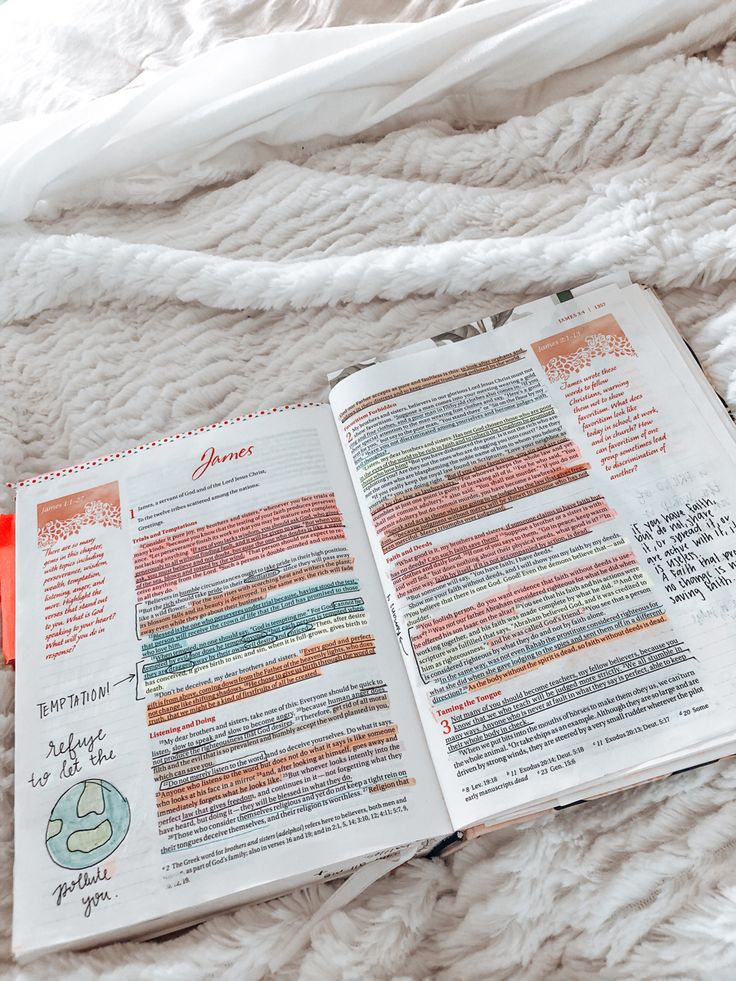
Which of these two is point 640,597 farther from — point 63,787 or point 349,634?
point 63,787

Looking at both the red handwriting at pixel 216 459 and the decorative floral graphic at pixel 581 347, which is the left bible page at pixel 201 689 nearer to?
the red handwriting at pixel 216 459

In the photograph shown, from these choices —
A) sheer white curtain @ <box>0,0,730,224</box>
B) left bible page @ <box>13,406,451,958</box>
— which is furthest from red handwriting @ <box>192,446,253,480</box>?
sheer white curtain @ <box>0,0,730,224</box>

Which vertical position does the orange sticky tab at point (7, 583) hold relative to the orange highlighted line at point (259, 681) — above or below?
above

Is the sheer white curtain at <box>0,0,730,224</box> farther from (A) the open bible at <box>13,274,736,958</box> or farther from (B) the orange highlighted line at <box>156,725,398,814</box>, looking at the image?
(B) the orange highlighted line at <box>156,725,398,814</box>

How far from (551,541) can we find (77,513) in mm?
332

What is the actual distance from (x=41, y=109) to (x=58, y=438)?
1.24 ft

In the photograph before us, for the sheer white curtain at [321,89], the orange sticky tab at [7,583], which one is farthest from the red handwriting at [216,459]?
the sheer white curtain at [321,89]

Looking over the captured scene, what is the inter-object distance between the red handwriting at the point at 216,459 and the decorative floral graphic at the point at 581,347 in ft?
0.73

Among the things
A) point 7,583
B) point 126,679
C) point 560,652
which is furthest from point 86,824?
point 560,652

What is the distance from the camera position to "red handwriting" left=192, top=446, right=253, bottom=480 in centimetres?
61

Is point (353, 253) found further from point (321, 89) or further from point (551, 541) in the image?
point (551, 541)

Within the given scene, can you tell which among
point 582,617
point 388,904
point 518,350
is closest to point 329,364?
point 518,350

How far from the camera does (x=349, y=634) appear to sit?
21.0 inches

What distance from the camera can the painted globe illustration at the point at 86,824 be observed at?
488 mm
